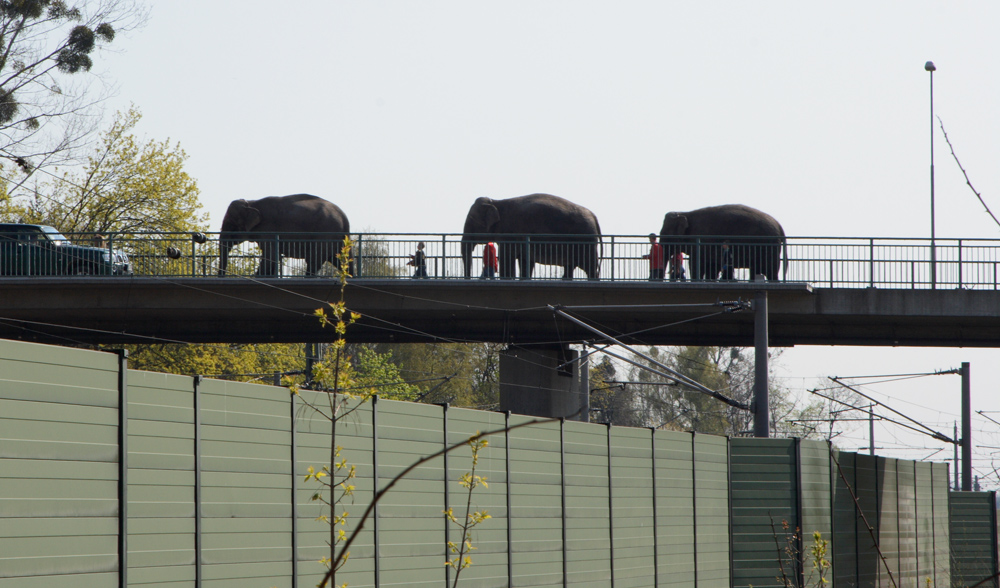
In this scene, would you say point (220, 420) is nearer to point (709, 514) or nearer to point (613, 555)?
point (613, 555)

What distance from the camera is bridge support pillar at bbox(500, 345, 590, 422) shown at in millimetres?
32969

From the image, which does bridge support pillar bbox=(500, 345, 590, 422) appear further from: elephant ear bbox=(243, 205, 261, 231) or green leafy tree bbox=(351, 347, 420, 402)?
green leafy tree bbox=(351, 347, 420, 402)

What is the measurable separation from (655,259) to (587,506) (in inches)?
672

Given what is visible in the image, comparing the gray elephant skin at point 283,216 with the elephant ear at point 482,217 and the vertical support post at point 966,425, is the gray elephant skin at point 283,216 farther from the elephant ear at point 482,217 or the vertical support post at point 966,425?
the vertical support post at point 966,425

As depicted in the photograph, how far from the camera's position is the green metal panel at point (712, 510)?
18016 millimetres

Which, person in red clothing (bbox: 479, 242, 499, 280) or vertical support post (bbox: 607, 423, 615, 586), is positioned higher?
person in red clothing (bbox: 479, 242, 499, 280)

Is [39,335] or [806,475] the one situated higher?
[39,335]

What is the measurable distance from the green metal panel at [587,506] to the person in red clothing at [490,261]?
644 inches

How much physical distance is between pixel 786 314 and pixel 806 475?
11409 mm

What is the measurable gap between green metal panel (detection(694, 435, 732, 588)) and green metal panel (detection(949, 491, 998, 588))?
12.3m

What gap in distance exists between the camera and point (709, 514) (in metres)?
18.3

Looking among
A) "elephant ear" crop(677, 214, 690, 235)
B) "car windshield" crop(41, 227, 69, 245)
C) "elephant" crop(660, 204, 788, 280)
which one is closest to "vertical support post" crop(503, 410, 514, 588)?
"elephant" crop(660, 204, 788, 280)

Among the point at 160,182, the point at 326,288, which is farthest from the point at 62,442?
the point at 160,182

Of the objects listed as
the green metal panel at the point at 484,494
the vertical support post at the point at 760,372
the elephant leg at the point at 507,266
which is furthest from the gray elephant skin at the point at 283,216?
the green metal panel at the point at 484,494
